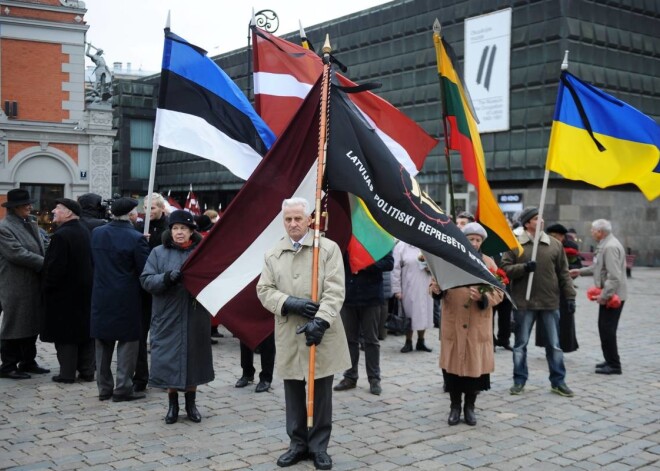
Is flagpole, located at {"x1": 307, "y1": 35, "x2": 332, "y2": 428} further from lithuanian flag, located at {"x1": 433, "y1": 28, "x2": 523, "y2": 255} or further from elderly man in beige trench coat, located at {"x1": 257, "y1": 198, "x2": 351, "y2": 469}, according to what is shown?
lithuanian flag, located at {"x1": 433, "y1": 28, "x2": 523, "y2": 255}

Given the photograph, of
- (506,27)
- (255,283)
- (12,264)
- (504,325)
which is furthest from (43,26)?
(255,283)

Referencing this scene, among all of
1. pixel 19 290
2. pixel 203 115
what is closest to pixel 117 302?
pixel 19 290

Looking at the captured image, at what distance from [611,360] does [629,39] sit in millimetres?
26433

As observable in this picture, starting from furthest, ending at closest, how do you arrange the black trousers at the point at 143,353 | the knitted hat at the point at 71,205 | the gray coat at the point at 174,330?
the knitted hat at the point at 71,205
the black trousers at the point at 143,353
the gray coat at the point at 174,330

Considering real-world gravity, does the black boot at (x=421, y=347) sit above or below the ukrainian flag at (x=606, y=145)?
below

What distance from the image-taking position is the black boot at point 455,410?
259 inches

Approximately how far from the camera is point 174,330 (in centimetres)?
652

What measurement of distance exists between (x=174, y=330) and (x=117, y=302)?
1.13m

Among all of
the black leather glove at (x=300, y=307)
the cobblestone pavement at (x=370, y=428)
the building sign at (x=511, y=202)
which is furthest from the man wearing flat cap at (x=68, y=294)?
the building sign at (x=511, y=202)

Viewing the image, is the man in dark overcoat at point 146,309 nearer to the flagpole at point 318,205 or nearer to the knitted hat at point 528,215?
the flagpole at point 318,205

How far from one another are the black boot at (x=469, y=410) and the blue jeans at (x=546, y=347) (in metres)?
1.29

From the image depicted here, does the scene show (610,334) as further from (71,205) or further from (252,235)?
(71,205)

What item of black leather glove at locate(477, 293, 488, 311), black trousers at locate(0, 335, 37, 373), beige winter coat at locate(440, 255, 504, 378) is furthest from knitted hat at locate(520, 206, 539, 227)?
black trousers at locate(0, 335, 37, 373)

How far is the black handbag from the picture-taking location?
408 inches
